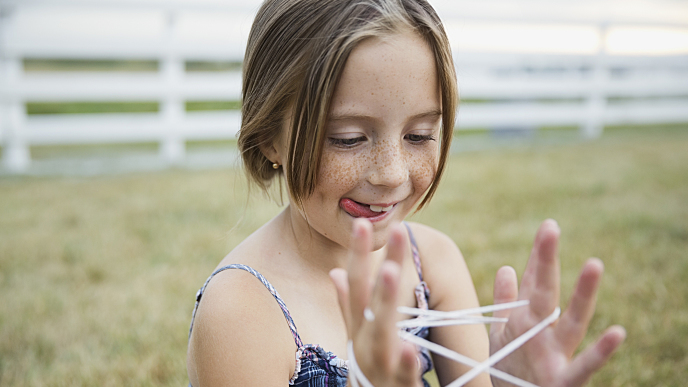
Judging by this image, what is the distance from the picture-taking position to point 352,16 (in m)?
1.16

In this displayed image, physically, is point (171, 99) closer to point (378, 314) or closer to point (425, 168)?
point (425, 168)

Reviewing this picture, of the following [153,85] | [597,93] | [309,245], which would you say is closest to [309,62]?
[309,245]

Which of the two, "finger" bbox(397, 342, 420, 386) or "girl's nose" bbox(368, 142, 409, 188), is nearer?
"finger" bbox(397, 342, 420, 386)

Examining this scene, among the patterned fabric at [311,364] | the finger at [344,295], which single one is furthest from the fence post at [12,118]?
the finger at [344,295]

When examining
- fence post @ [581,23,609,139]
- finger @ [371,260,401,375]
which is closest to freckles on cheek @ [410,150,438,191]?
Answer: finger @ [371,260,401,375]

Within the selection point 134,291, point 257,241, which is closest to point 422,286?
point 257,241

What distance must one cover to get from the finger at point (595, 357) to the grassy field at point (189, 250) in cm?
88

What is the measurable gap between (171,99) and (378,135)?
5.14m

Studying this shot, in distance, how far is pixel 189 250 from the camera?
3.06 m

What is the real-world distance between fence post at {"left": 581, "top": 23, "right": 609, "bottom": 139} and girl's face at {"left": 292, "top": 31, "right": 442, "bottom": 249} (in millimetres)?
7108

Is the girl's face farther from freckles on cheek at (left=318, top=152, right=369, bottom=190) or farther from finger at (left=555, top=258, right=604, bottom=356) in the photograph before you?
finger at (left=555, top=258, right=604, bottom=356)

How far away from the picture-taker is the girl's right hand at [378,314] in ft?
2.37

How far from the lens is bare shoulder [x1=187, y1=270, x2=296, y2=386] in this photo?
118 centimetres

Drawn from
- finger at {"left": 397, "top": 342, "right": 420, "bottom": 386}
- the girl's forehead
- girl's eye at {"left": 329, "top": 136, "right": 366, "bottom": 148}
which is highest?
the girl's forehead
